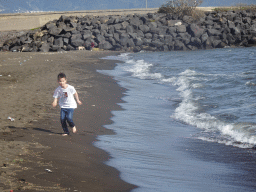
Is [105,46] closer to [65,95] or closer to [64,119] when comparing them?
[65,95]

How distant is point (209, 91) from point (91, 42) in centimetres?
2609

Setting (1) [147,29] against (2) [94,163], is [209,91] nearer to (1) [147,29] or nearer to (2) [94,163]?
(2) [94,163]

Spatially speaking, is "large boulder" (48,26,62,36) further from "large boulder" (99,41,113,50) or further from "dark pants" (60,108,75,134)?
"dark pants" (60,108,75,134)

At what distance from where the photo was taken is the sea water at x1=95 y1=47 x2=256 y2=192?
477cm

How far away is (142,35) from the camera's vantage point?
131 ft

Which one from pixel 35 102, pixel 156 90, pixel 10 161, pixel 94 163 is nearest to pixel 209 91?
pixel 156 90

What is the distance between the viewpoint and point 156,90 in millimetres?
13477

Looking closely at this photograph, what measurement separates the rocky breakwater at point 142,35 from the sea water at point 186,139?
24.9m

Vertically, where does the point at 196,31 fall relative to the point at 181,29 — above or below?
below

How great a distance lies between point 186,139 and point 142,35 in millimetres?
33709

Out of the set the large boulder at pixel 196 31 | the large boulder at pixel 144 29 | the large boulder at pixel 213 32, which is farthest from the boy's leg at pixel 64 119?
the large boulder at pixel 213 32

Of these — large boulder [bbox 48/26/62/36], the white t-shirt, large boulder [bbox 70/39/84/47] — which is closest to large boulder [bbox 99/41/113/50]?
large boulder [bbox 70/39/84/47]

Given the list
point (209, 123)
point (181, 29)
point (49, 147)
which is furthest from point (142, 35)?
point (49, 147)

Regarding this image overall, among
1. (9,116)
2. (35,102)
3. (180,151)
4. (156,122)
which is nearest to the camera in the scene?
(180,151)
